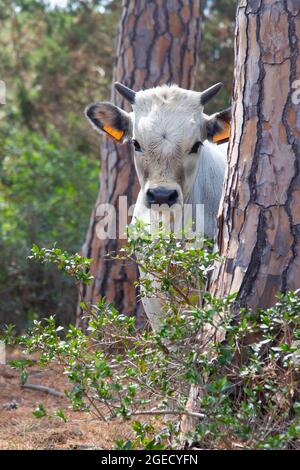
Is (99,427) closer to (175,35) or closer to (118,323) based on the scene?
(118,323)

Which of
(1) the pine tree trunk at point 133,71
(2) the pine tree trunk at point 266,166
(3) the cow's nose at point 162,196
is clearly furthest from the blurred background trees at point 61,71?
(2) the pine tree trunk at point 266,166

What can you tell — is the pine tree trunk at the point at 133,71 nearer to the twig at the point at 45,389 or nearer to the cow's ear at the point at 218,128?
the twig at the point at 45,389

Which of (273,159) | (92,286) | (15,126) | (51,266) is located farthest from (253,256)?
(15,126)

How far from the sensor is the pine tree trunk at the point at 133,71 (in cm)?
817

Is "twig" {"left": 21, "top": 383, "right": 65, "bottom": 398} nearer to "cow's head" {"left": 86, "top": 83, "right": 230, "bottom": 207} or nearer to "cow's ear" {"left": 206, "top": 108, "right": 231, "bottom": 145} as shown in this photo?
"cow's head" {"left": 86, "top": 83, "right": 230, "bottom": 207}

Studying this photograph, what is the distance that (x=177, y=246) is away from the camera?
4.38 metres

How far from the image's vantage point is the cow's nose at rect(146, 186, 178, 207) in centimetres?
571

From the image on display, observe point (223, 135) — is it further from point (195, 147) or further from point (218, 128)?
point (195, 147)

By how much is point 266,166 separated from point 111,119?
2520 millimetres

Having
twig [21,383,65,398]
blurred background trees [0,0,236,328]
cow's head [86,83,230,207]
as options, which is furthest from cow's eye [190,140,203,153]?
blurred background trees [0,0,236,328]

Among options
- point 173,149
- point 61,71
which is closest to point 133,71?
point 173,149

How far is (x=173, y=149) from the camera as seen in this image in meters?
5.94

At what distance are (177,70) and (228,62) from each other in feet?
24.7

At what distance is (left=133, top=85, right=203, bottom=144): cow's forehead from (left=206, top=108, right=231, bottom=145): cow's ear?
0.38 feet
